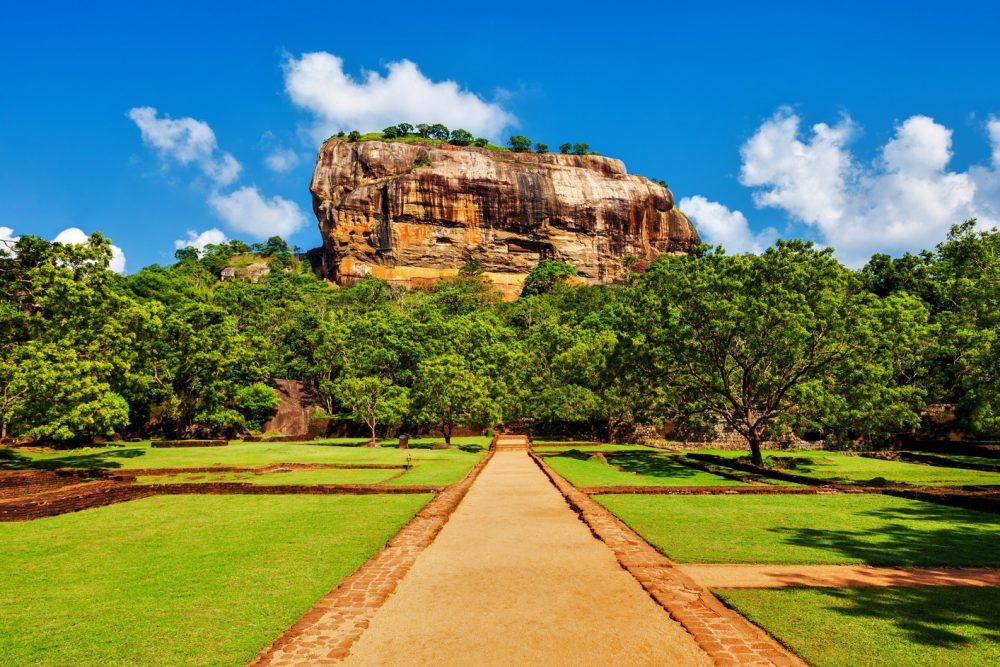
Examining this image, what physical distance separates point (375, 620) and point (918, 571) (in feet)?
24.3

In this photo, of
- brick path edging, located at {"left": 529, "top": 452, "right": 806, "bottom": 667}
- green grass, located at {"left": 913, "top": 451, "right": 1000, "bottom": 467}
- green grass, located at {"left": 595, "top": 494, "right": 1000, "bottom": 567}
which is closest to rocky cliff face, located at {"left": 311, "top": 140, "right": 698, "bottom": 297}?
green grass, located at {"left": 913, "top": 451, "right": 1000, "bottom": 467}

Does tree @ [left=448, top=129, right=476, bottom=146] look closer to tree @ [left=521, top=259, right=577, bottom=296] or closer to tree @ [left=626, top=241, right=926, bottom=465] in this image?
tree @ [left=521, top=259, right=577, bottom=296]

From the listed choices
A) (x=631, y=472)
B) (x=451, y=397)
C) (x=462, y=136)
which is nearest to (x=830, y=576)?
(x=631, y=472)

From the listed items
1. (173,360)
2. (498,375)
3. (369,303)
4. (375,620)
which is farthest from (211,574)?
(369,303)

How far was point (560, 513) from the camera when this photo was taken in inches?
464

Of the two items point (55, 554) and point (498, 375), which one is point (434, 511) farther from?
point (498, 375)

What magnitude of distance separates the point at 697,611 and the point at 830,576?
8.78 ft

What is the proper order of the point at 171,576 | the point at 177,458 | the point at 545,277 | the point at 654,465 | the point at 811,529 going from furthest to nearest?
the point at 545,277, the point at 177,458, the point at 654,465, the point at 811,529, the point at 171,576

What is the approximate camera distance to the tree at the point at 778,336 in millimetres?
20125

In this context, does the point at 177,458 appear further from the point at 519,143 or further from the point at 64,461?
the point at 519,143

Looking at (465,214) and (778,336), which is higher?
(465,214)

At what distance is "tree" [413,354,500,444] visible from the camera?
33.2 metres

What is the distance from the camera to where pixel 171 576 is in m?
6.94

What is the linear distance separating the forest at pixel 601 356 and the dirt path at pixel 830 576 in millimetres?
13211
